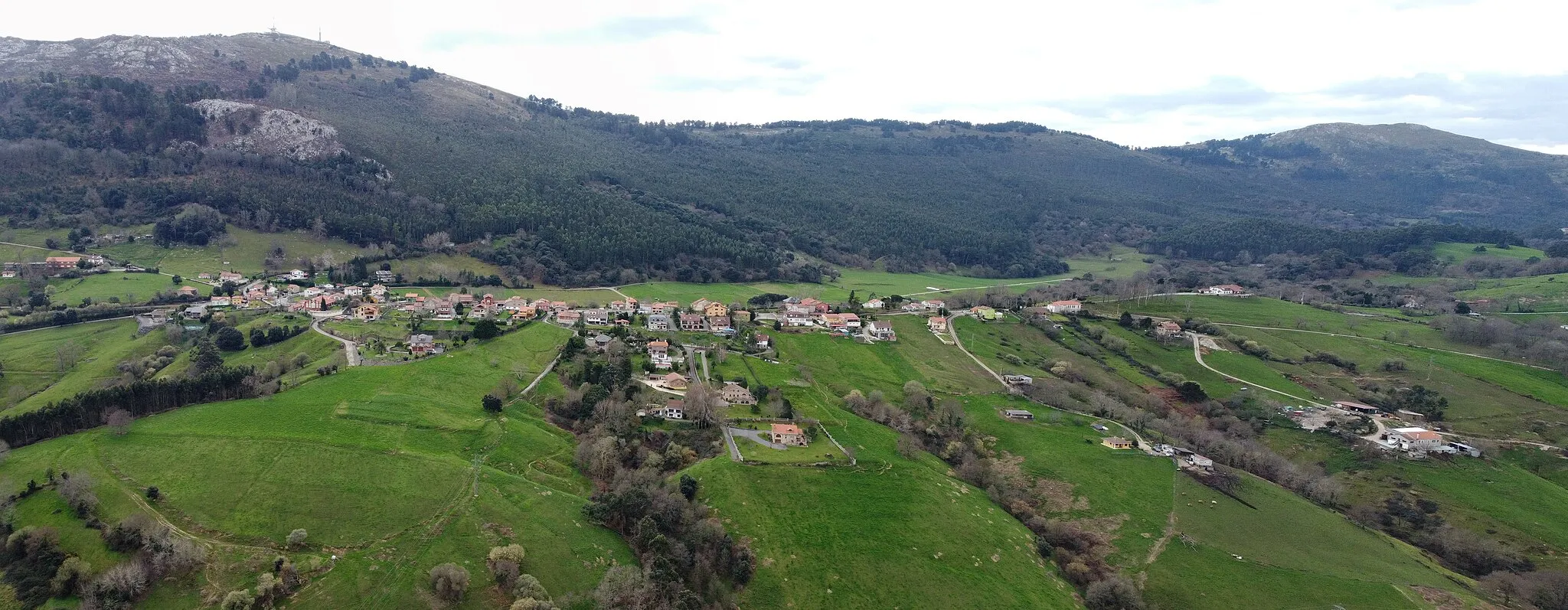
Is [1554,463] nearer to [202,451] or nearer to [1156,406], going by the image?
[1156,406]

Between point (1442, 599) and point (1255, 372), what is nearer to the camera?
point (1442, 599)

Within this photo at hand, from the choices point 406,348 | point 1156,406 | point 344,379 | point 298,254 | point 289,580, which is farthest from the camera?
point 298,254

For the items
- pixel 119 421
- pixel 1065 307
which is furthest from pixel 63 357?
pixel 1065 307

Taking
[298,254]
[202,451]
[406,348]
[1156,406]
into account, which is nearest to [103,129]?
[298,254]

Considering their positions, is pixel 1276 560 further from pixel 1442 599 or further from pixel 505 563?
pixel 505 563

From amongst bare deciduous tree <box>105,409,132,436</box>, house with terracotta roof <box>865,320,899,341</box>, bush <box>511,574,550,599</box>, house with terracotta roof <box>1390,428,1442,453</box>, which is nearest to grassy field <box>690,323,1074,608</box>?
bush <box>511,574,550,599</box>
